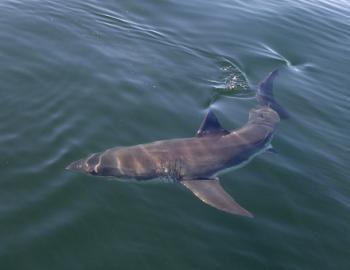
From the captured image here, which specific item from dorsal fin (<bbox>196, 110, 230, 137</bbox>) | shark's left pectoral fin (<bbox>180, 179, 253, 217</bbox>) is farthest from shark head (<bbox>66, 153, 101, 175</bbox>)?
dorsal fin (<bbox>196, 110, 230, 137</bbox>)

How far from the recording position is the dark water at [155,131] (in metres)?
7.20

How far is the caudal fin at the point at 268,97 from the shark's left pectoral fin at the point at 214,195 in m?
3.49

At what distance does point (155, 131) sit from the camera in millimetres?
9875

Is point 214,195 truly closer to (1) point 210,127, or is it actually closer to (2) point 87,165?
(1) point 210,127

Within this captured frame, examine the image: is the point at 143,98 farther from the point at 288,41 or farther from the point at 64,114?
the point at 288,41

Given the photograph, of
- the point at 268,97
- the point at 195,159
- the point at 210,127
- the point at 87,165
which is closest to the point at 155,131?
the point at 210,127

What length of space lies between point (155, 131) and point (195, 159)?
132cm

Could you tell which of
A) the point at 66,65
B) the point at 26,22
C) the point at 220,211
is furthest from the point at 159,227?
the point at 26,22

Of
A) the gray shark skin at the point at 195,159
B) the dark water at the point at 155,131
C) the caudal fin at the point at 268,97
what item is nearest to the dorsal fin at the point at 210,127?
the gray shark skin at the point at 195,159

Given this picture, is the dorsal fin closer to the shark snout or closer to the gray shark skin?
the gray shark skin

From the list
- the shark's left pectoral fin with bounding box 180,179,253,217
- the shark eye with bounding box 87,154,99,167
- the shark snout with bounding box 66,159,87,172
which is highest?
the shark's left pectoral fin with bounding box 180,179,253,217

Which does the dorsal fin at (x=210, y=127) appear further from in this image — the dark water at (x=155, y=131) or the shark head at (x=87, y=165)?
the shark head at (x=87, y=165)

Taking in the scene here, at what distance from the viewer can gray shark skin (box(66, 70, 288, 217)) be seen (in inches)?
328

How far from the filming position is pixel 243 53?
1467 cm
